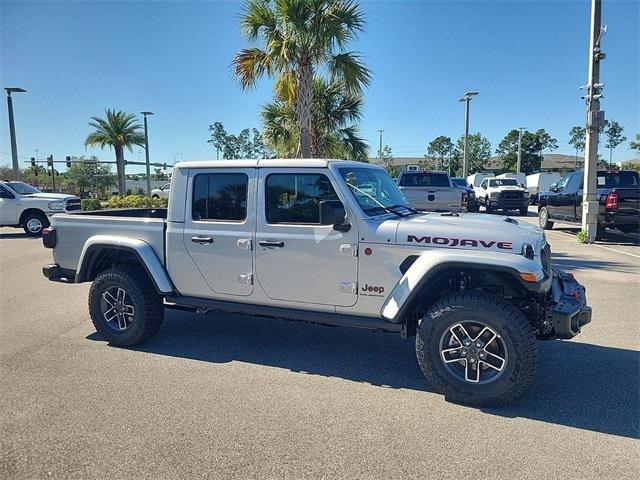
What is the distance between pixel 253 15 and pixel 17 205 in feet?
32.5

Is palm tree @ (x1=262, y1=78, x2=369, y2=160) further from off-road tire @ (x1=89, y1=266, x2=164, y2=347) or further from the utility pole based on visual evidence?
off-road tire @ (x1=89, y1=266, x2=164, y2=347)

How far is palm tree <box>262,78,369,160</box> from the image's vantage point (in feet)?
50.9

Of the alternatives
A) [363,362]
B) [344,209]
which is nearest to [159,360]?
[363,362]

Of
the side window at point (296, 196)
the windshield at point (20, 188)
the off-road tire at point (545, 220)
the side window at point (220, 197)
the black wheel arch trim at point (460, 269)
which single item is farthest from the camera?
the off-road tire at point (545, 220)

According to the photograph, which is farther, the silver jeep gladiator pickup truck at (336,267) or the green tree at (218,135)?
the green tree at (218,135)

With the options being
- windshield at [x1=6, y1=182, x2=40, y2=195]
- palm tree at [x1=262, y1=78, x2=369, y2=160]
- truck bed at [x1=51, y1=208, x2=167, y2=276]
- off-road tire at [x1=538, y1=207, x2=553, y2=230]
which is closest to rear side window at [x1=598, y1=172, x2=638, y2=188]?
off-road tire at [x1=538, y1=207, x2=553, y2=230]

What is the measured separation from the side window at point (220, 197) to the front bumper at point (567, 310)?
2.73m

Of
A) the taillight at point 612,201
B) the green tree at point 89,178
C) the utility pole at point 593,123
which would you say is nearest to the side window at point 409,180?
the utility pole at point 593,123

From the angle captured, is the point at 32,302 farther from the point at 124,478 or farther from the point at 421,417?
the point at 421,417

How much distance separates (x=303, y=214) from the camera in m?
4.17

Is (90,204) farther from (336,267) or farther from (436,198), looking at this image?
(336,267)

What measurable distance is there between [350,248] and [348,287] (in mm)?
333

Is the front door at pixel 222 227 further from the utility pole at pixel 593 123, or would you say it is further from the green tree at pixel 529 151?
the green tree at pixel 529 151

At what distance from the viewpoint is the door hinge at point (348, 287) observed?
12.9 ft
